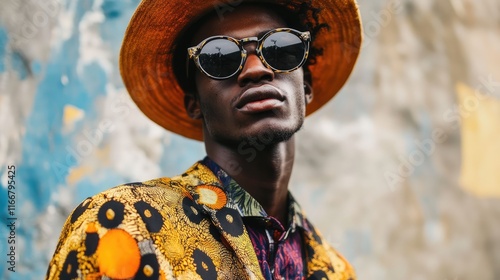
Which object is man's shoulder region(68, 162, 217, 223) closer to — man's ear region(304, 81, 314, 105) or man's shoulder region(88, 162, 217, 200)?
man's shoulder region(88, 162, 217, 200)

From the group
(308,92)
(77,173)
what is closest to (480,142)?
(308,92)

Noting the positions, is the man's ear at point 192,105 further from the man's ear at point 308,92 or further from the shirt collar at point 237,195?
the man's ear at point 308,92

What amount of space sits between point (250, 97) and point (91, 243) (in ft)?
2.50

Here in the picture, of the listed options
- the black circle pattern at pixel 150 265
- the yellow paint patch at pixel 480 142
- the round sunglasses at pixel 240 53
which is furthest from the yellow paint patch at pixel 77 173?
the yellow paint patch at pixel 480 142

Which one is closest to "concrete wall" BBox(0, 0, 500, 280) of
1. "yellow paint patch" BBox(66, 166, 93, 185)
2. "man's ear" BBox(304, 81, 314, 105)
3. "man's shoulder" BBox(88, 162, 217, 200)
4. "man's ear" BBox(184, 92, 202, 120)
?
"yellow paint patch" BBox(66, 166, 93, 185)

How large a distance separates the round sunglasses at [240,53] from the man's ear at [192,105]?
0.27 meters

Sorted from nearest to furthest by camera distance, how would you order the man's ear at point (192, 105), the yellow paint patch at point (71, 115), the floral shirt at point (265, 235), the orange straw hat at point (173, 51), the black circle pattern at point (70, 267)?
the black circle pattern at point (70, 267)
the floral shirt at point (265, 235)
the orange straw hat at point (173, 51)
the man's ear at point (192, 105)
the yellow paint patch at point (71, 115)

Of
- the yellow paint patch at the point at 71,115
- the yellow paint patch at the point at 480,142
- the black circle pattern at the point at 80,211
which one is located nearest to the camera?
the black circle pattern at the point at 80,211

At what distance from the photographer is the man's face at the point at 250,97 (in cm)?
216

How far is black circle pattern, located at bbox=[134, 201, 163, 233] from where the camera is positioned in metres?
1.78

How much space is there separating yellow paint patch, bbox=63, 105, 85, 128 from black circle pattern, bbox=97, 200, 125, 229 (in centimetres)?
167

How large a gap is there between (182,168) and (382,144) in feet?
4.59

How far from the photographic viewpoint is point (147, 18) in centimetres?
234

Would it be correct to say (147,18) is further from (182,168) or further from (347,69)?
(182,168)
